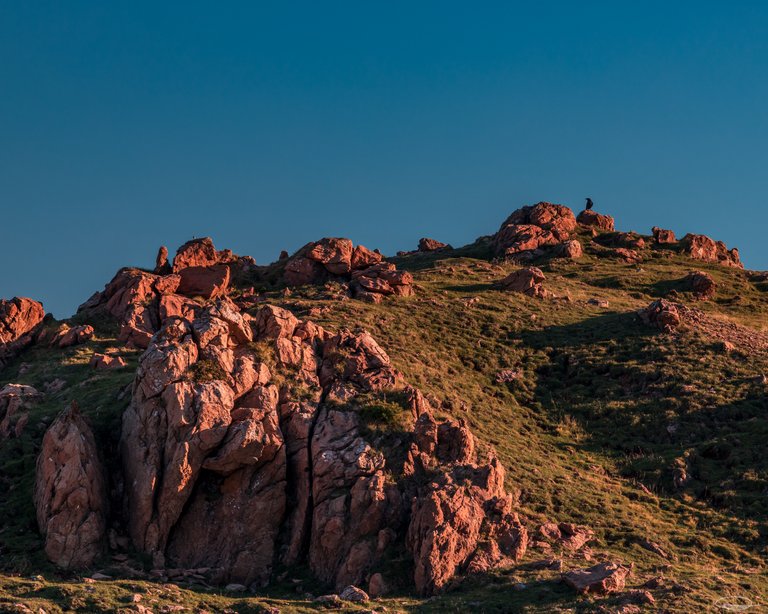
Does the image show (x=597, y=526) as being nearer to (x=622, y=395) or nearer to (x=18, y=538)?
(x=622, y=395)

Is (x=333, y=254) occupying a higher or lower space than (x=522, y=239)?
lower

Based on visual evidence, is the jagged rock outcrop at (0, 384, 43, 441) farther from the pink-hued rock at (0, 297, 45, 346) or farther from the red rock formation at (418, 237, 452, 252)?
the red rock formation at (418, 237, 452, 252)

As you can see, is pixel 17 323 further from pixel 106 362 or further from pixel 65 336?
pixel 106 362

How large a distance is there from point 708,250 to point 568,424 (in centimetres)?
5601

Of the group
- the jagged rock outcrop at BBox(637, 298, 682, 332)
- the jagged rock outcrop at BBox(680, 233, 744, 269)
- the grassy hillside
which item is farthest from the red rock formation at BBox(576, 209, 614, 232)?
the jagged rock outcrop at BBox(637, 298, 682, 332)

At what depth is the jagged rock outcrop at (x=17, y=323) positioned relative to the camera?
54.2m

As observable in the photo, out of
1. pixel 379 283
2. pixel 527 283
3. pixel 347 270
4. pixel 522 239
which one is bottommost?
pixel 379 283

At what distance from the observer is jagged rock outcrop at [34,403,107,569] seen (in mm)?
29438

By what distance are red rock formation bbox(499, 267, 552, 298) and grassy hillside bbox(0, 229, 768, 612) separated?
1414 millimetres

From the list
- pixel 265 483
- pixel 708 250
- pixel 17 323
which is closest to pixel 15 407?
pixel 265 483

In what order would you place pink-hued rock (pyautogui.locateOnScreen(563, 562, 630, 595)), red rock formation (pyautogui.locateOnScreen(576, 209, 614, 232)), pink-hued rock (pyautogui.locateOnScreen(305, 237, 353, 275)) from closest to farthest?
1. pink-hued rock (pyautogui.locateOnScreen(563, 562, 630, 595))
2. pink-hued rock (pyautogui.locateOnScreen(305, 237, 353, 275))
3. red rock formation (pyautogui.locateOnScreen(576, 209, 614, 232))

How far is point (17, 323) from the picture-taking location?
2202 inches

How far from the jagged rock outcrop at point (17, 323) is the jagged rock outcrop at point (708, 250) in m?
69.4

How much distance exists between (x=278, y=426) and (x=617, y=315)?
39.8 meters
